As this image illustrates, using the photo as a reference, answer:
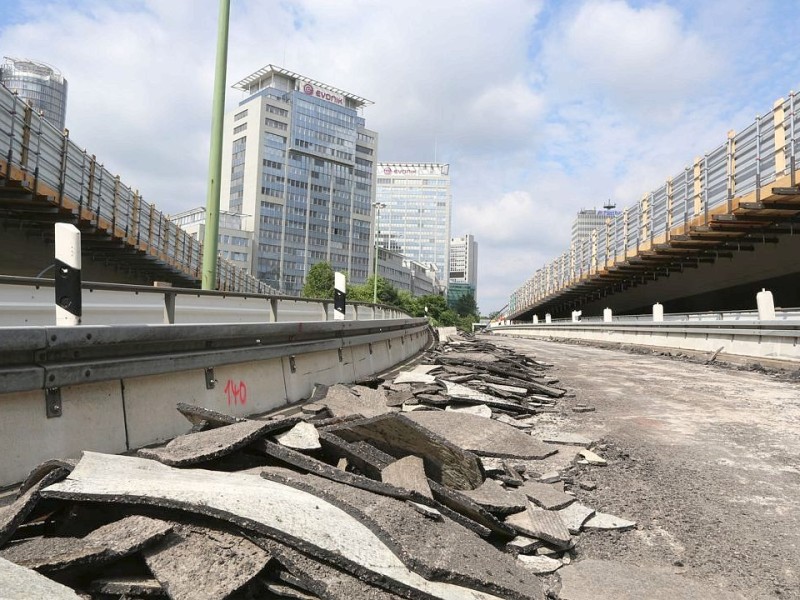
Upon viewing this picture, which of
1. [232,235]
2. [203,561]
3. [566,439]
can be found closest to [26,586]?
[203,561]

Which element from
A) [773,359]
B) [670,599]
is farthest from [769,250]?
A: [670,599]

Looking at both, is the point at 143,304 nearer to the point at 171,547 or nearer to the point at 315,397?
the point at 315,397

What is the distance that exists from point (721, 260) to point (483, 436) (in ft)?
102

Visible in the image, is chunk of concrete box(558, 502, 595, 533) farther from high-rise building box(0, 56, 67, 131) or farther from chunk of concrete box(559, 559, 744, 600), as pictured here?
high-rise building box(0, 56, 67, 131)

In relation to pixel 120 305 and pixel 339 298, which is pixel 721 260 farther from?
pixel 120 305

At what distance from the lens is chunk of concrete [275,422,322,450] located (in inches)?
147

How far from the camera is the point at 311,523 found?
2539 millimetres

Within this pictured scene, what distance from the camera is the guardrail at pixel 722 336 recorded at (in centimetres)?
1519

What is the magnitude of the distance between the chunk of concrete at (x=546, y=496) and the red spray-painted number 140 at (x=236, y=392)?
3.00 metres

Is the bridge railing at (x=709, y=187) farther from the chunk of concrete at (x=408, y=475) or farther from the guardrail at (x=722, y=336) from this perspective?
the chunk of concrete at (x=408, y=475)

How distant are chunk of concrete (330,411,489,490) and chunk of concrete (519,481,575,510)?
411 millimetres

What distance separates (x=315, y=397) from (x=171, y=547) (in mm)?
4487

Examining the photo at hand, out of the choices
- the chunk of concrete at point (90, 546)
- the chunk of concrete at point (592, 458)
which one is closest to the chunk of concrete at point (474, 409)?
the chunk of concrete at point (592, 458)

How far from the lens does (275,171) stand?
14862 cm
